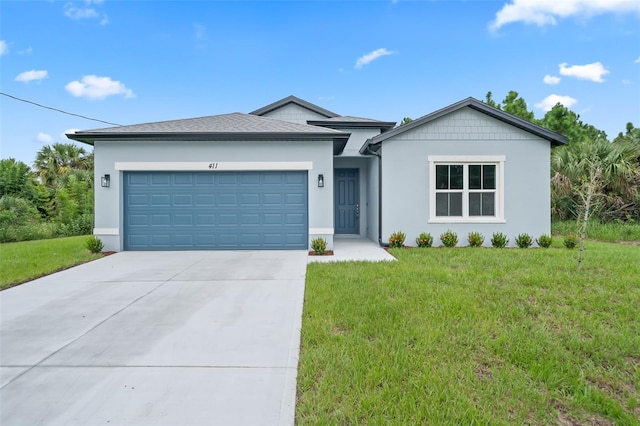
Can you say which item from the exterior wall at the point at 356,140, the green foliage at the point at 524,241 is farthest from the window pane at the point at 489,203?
the exterior wall at the point at 356,140

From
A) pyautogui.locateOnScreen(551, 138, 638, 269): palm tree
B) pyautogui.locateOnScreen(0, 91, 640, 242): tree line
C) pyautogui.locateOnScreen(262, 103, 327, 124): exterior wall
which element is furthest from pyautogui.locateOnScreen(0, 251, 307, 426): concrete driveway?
pyautogui.locateOnScreen(551, 138, 638, 269): palm tree

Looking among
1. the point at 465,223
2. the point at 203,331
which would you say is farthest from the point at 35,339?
the point at 465,223

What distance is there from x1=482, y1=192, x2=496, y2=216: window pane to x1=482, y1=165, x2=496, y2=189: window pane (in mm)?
252

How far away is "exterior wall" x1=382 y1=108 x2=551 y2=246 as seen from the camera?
10.5m

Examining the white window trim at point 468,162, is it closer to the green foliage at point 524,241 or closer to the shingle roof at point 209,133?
the green foliage at point 524,241

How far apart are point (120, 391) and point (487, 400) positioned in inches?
120

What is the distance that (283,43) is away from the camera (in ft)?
59.9

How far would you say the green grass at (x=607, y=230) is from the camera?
41.9ft

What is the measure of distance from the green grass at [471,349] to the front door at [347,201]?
7.30m

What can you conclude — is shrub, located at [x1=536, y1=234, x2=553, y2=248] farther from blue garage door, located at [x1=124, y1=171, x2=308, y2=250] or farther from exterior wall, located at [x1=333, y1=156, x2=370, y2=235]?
blue garage door, located at [x1=124, y1=171, x2=308, y2=250]

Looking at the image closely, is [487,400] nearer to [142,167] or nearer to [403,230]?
[403,230]

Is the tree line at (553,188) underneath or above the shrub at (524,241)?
above

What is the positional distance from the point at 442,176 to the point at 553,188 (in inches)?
336

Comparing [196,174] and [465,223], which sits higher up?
[196,174]
